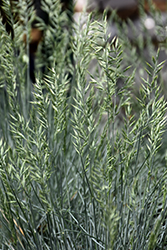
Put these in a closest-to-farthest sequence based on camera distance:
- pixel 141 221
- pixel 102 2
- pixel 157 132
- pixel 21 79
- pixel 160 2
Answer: pixel 157 132 → pixel 141 221 → pixel 21 79 → pixel 102 2 → pixel 160 2

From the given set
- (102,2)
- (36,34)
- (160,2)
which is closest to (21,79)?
(36,34)

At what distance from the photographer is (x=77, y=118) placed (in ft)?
1.68

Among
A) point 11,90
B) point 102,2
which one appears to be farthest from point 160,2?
point 11,90

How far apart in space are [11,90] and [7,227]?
0.31 metres

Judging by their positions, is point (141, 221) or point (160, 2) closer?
point (141, 221)

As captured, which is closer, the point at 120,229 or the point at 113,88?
the point at 113,88

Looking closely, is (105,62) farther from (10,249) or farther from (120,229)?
(10,249)

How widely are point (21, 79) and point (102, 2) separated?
169cm

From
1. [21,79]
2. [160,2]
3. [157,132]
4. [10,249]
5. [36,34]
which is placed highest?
[160,2]

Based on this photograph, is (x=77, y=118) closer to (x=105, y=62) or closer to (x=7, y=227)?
(x=105, y=62)

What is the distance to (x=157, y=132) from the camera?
0.50 m

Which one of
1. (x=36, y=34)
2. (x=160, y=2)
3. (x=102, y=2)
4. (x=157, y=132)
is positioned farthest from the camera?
(x=160, y=2)

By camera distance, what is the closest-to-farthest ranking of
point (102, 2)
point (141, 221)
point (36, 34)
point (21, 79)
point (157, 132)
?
point (157, 132) → point (141, 221) → point (21, 79) → point (36, 34) → point (102, 2)

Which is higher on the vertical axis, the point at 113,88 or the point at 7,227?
the point at 113,88
